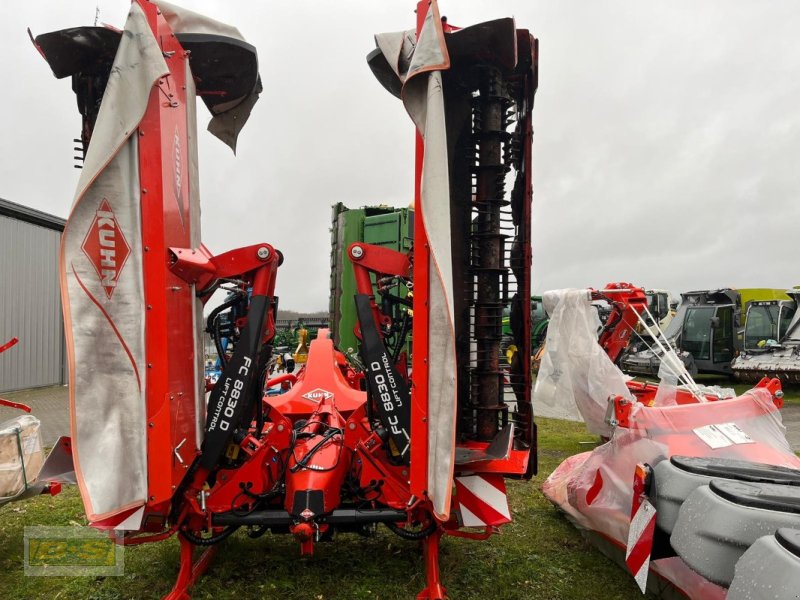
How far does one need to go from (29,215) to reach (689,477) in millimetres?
15995

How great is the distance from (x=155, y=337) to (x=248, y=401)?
0.88 meters

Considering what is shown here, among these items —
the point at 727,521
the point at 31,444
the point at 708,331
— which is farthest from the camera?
the point at 708,331

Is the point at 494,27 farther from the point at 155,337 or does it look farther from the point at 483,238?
the point at 155,337

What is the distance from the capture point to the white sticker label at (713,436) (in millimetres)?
3328

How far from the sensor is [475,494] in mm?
3146

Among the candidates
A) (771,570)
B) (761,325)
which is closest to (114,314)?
(771,570)

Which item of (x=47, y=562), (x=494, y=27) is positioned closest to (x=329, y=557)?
(x=47, y=562)

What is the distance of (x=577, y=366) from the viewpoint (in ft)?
16.6

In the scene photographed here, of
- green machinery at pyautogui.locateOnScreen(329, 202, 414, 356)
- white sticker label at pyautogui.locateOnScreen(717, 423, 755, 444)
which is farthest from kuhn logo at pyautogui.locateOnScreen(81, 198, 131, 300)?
green machinery at pyautogui.locateOnScreen(329, 202, 414, 356)

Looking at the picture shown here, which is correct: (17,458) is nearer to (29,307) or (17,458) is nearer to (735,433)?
(735,433)

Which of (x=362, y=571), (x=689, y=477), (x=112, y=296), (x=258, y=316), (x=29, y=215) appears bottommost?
(x=362, y=571)

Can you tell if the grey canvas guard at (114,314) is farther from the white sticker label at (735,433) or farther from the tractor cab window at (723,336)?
the tractor cab window at (723,336)

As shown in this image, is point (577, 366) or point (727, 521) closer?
point (727, 521)

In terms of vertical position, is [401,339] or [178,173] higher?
[178,173]
